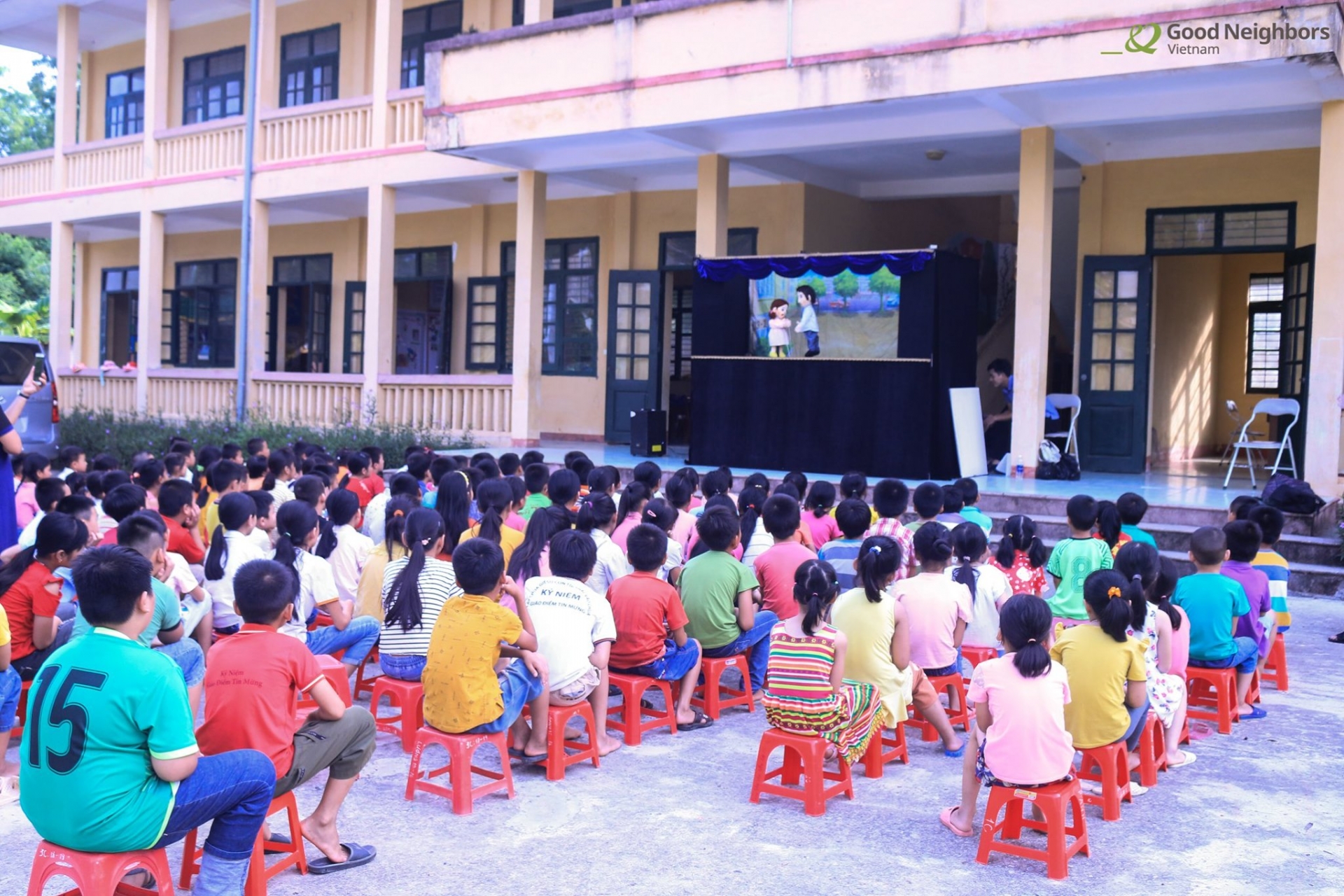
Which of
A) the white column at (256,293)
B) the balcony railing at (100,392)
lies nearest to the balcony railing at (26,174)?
the balcony railing at (100,392)

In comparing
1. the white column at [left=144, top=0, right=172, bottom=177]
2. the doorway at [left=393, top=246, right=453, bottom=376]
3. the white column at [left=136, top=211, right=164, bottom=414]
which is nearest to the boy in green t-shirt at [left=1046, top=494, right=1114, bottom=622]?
the doorway at [left=393, top=246, right=453, bottom=376]

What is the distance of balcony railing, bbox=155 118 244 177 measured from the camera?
1672cm

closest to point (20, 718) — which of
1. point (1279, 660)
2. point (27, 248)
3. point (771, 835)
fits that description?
point (771, 835)

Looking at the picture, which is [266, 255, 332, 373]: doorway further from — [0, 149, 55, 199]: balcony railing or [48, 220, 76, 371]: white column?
[0, 149, 55, 199]: balcony railing

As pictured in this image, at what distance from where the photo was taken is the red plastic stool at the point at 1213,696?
18.1 feet

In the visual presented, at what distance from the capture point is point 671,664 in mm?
5332

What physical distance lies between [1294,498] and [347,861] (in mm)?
7705

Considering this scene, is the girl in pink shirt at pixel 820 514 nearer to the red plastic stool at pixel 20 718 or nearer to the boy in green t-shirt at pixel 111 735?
the red plastic stool at pixel 20 718

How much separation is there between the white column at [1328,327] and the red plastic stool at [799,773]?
6.72m

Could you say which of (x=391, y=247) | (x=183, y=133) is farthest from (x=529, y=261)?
(x=183, y=133)

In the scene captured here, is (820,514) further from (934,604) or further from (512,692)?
(512,692)

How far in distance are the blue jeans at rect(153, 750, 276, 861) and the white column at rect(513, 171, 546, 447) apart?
1075 centimetres

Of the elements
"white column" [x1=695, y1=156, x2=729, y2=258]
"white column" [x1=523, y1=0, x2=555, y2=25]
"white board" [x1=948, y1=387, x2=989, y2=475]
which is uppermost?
"white column" [x1=523, y1=0, x2=555, y2=25]

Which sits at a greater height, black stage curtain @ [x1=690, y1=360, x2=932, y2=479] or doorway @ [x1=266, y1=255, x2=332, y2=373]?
doorway @ [x1=266, y1=255, x2=332, y2=373]
